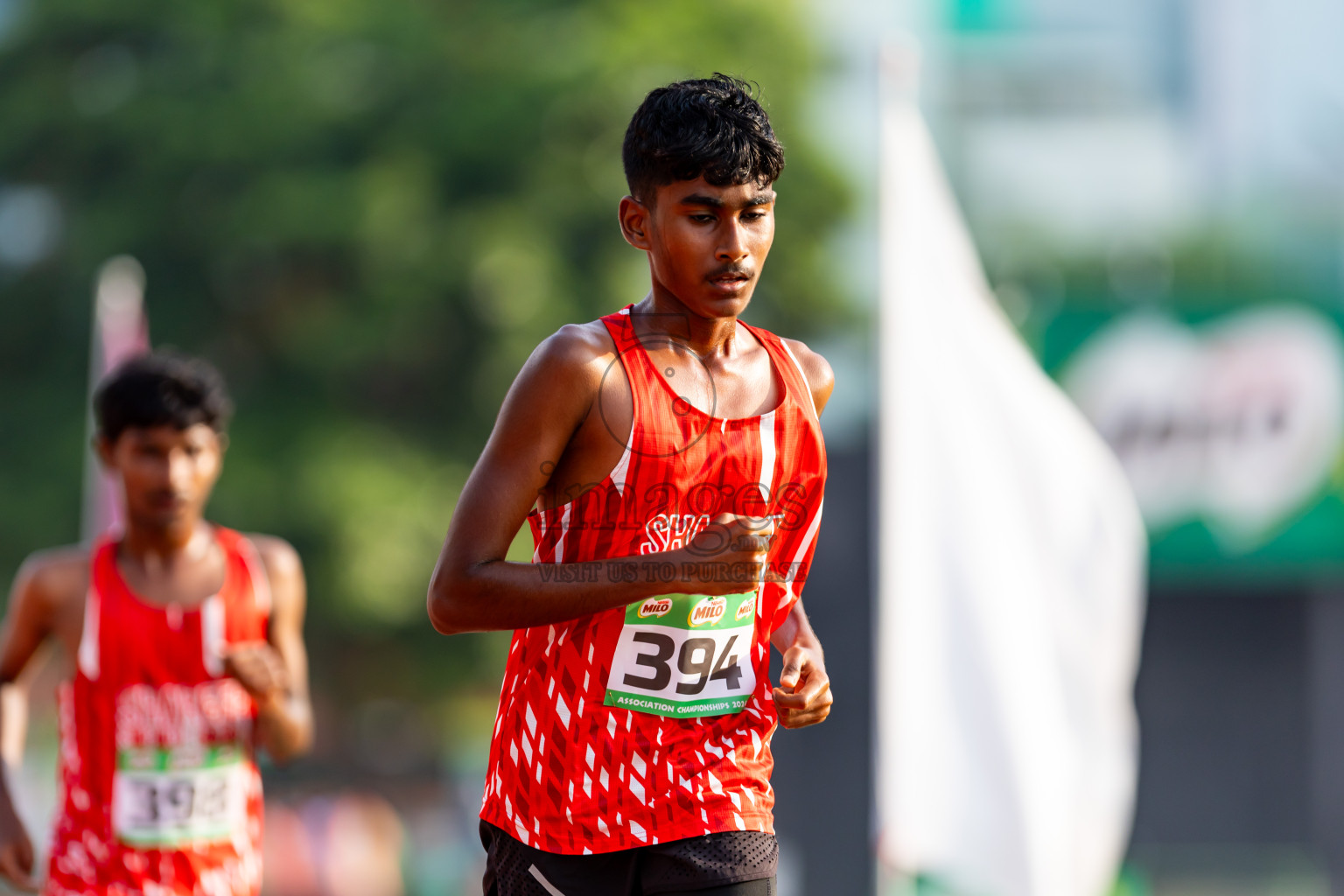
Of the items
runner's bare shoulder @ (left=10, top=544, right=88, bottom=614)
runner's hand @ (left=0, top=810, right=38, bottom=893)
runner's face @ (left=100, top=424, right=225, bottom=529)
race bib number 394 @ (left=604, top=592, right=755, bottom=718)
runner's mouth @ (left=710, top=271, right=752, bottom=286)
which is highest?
runner's mouth @ (left=710, top=271, right=752, bottom=286)

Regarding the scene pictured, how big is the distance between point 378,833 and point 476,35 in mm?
8675

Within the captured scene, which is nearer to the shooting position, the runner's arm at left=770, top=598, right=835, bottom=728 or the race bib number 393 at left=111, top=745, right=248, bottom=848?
the runner's arm at left=770, top=598, right=835, bottom=728

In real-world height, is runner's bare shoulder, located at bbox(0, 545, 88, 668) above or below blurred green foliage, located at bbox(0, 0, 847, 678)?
below

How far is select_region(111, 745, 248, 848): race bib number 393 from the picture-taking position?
4023 millimetres

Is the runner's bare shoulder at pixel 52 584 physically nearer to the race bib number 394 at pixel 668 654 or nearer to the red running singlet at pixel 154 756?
the red running singlet at pixel 154 756

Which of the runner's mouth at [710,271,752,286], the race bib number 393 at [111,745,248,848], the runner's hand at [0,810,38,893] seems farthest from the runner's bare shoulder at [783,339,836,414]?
the runner's hand at [0,810,38,893]

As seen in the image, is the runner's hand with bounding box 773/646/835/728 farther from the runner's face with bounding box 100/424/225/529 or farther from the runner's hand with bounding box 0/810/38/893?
the runner's hand with bounding box 0/810/38/893

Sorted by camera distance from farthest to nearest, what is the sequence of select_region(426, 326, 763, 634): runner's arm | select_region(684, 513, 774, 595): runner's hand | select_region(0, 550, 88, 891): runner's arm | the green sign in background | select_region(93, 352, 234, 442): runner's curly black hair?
the green sign in background < select_region(93, 352, 234, 442): runner's curly black hair < select_region(0, 550, 88, 891): runner's arm < select_region(426, 326, 763, 634): runner's arm < select_region(684, 513, 774, 595): runner's hand

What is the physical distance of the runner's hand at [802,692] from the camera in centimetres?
242

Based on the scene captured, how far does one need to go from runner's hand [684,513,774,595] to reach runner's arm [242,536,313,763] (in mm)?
2130

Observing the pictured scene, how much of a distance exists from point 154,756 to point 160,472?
75 centimetres

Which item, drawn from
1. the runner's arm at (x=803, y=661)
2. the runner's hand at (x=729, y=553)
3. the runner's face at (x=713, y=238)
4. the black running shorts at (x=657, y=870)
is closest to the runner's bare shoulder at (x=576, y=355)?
the runner's face at (x=713, y=238)

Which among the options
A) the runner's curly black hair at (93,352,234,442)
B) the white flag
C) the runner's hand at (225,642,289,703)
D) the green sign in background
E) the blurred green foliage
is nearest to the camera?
the runner's hand at (225,642,289,703)

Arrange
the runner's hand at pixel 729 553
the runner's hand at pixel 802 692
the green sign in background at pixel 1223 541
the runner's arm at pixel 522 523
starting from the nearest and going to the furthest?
the runner's hand at pixel 729 553 → the runner's arm at pixel 522 523 → the runner's hand at pixel 802 692 → the green sign in background at pixel 1223 541
